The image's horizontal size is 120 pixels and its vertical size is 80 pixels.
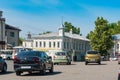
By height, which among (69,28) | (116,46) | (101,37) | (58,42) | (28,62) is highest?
(69,28)

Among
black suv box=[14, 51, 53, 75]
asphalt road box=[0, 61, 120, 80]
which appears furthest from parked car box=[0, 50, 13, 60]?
black suv box=[14, 51, 53, 75]

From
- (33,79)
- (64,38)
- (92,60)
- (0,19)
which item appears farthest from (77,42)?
(33,79)

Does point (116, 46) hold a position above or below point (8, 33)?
below

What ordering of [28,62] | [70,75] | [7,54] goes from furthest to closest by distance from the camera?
[7,54] < [70,75] < [28,62]

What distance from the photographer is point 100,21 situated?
365 feet

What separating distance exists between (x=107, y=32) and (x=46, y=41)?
20.6 metres

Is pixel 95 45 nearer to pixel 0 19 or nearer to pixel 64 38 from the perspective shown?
pixel 64 38

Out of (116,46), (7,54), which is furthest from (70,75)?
(116,46)

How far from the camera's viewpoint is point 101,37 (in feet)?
363

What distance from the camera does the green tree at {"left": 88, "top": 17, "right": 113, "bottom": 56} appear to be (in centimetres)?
11006

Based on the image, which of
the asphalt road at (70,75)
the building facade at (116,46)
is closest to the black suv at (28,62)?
the asphalt road at (70,75)

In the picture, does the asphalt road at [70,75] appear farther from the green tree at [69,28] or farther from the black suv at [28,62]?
the green tree at [69,28]

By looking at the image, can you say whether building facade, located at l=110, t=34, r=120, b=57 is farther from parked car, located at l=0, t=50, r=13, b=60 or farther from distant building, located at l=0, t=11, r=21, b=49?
parked car, located at l=0, t=50, r=13, b=60

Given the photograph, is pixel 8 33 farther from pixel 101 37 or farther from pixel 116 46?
pixel 116 46
